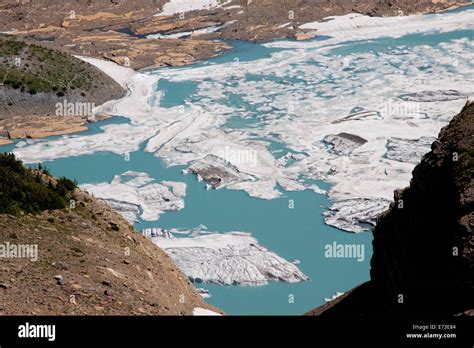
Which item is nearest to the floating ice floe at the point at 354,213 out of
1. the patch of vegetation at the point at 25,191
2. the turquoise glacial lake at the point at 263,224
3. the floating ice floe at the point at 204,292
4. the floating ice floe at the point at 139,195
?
the turquoise glacial lake at the point at 263,224

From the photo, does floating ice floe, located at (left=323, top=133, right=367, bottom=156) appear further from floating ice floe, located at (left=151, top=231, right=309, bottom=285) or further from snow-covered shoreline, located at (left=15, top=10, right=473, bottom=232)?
floating ice floe, located at (left=151, top=231, right=309, bottom=285)

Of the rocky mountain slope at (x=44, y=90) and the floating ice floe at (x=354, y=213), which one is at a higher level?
the rocky mountain slope at (x=44, y=90)

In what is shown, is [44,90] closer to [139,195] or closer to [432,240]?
[139,195]

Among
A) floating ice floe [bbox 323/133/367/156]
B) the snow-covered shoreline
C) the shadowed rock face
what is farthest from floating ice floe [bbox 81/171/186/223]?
the shadowed rock face

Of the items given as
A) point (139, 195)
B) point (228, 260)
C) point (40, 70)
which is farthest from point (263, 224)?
point (40, 70)

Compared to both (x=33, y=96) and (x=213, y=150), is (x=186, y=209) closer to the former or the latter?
(x=213, y=150)

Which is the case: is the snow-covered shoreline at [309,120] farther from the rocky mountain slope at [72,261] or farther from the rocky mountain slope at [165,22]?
the rocky mountain slope at [72,261]

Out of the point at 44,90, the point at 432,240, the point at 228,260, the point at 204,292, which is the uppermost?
the point at 44,90
